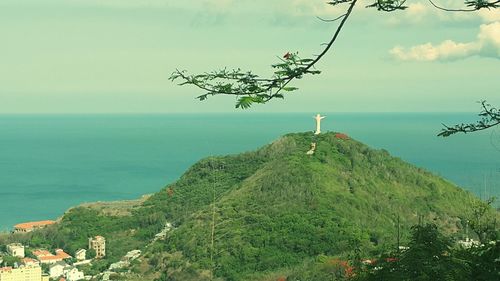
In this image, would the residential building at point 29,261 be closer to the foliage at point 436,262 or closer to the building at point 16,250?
the building at point 16,250

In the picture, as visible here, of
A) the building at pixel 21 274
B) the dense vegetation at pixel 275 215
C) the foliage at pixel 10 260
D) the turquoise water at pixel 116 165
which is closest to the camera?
the dense vegetation at pixel 275 215

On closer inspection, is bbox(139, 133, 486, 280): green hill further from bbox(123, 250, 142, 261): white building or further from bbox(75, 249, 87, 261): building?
bbox(75, 249, 87, 261): building

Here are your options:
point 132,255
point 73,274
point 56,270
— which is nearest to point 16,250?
point 56,270

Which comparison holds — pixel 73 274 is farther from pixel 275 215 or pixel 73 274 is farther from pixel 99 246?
pixel 275 215

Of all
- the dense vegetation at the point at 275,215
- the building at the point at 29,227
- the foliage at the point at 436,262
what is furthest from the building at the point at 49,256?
the foliage at the point at 436,262

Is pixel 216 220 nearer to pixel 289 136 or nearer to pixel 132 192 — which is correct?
pixel 289 136

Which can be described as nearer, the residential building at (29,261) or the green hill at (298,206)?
the green hill at (298,206)

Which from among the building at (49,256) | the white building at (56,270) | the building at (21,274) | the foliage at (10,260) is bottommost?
the building at (49,256)

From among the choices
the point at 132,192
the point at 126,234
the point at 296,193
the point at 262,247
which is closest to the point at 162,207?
the point at 126,234
